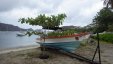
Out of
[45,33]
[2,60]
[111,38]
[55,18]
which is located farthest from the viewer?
[111,38]

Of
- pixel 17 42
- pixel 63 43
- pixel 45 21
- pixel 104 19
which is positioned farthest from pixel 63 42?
pixel 17 42

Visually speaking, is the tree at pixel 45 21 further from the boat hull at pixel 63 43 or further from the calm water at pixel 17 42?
the calm water at pixel 17 42

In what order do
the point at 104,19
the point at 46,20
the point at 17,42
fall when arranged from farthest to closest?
the point at 17,42
the point at 104,19
the point at 46,20

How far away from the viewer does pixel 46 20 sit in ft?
54.9

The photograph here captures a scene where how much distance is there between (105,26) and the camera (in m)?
46.1

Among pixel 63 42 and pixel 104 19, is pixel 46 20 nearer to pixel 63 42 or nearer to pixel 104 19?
pixel 63 42

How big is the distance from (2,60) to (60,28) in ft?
Answer: 14.8

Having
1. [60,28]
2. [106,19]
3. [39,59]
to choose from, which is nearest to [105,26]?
[106,19]

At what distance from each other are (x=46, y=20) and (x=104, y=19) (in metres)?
30.7

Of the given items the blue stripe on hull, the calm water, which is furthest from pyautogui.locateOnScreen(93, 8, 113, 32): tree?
the blue stripe on hull

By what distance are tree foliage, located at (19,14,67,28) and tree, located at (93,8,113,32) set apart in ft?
94.1

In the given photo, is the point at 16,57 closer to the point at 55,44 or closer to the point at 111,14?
the point at 55,44

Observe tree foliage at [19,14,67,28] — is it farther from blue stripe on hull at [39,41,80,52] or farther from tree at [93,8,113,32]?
tree at [93,8,113,32]

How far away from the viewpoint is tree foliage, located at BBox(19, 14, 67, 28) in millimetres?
16688
